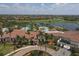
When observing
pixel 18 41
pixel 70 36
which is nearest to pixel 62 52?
pixel 70 36

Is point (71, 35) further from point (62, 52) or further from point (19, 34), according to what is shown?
point (19, 34)

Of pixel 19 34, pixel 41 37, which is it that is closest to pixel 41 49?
pixel 41 37

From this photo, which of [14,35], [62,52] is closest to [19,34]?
[14,35]

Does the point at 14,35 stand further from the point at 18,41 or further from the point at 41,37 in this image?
the point at 41,37

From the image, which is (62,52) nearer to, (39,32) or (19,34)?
(39,32)

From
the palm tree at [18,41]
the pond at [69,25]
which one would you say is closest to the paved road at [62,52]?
the pond at [69,25]

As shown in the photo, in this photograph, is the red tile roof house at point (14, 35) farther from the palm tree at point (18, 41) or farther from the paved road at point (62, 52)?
the paved road at point (62, 52)

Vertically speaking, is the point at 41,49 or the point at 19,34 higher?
the point at 19,34

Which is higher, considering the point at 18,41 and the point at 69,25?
the point at 69,25
